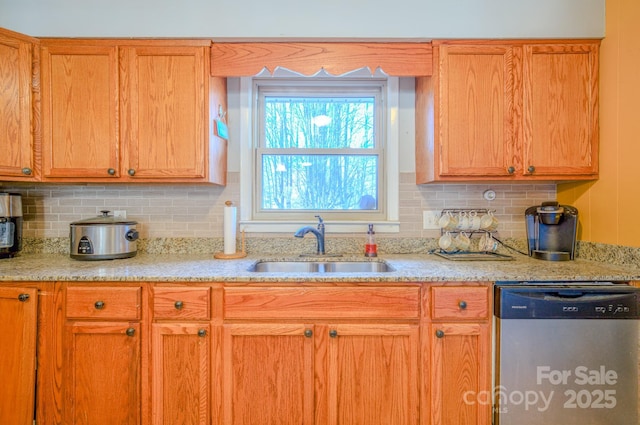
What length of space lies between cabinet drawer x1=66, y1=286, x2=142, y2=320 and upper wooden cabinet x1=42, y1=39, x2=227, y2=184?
0.65m

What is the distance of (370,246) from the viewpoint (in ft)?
6.70

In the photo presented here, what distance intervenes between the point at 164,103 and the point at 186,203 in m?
0.64

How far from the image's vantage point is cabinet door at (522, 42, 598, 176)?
182 centimetres

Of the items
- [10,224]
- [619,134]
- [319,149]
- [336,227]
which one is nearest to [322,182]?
[319,149]

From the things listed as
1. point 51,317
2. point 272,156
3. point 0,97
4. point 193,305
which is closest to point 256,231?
point 272,156

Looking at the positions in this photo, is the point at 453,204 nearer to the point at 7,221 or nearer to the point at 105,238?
the point at 105,238

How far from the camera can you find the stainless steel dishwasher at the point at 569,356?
57.2 inches

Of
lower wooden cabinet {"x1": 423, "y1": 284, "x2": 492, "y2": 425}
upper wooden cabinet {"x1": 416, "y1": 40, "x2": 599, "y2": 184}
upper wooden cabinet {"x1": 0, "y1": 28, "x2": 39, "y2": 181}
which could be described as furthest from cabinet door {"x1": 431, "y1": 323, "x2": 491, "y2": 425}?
upper wooden cabinet {"x1": 0, "y1": 28, "x2": 39, "y2": 181}

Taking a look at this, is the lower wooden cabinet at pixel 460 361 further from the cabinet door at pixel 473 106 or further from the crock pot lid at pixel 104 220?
the crock pot lid at pixel 104 220

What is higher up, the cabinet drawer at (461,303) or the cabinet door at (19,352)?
the cabinet drawer at (461,303)

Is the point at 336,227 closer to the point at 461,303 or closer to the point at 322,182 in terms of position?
the point at 322,182

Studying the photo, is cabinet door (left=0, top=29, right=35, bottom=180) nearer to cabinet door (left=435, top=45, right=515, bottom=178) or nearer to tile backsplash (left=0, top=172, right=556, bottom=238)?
tile backsplash (left=0, top=172, right=556, bottom=238)

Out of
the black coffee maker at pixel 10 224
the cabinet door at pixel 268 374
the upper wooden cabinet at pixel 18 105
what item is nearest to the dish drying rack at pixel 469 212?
the cabinet door at pixel 268 374

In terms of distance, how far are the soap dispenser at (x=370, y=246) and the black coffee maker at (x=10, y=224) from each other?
2.08m
